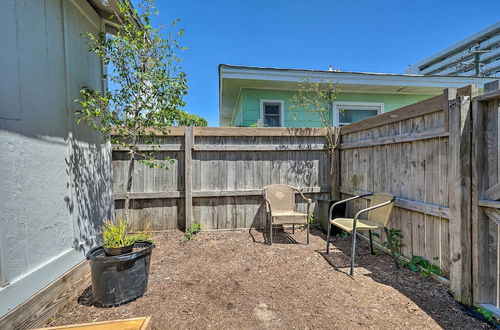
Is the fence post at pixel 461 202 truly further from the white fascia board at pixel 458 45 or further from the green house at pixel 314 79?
the white fascia board at pixel 458 45

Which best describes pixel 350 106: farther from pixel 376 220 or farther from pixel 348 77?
pixel 376 220

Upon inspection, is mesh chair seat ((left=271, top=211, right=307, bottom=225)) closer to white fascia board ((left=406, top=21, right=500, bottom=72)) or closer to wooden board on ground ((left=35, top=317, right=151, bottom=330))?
wooden board on ground ((left=35, top=317, right=151, bottom=330))

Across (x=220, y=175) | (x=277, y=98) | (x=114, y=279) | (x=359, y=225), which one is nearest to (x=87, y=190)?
(x=114, y=279)

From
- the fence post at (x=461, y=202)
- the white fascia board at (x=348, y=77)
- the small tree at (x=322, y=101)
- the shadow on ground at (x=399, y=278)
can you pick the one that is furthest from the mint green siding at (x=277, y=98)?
the fence post at (x=461, y=202)

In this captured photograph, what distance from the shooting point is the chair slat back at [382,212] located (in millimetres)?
2687

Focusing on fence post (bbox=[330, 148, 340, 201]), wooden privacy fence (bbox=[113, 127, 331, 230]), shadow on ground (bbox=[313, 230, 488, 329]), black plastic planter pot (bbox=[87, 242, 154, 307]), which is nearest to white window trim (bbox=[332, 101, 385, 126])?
fence post (bbox=[330, 148, 340, 201])

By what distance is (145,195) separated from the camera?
12.4 feet

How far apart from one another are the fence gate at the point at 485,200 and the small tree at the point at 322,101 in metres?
2.37

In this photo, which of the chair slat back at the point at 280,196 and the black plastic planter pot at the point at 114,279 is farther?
the chair slat back at the point at 280,196

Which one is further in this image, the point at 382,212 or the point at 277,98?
the point at 277,98

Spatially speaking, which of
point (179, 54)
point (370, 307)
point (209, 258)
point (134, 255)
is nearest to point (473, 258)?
point (370, 307)

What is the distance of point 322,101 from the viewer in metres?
5.69

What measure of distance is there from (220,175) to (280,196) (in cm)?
115

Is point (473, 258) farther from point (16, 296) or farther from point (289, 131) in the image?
point (16, 296)
